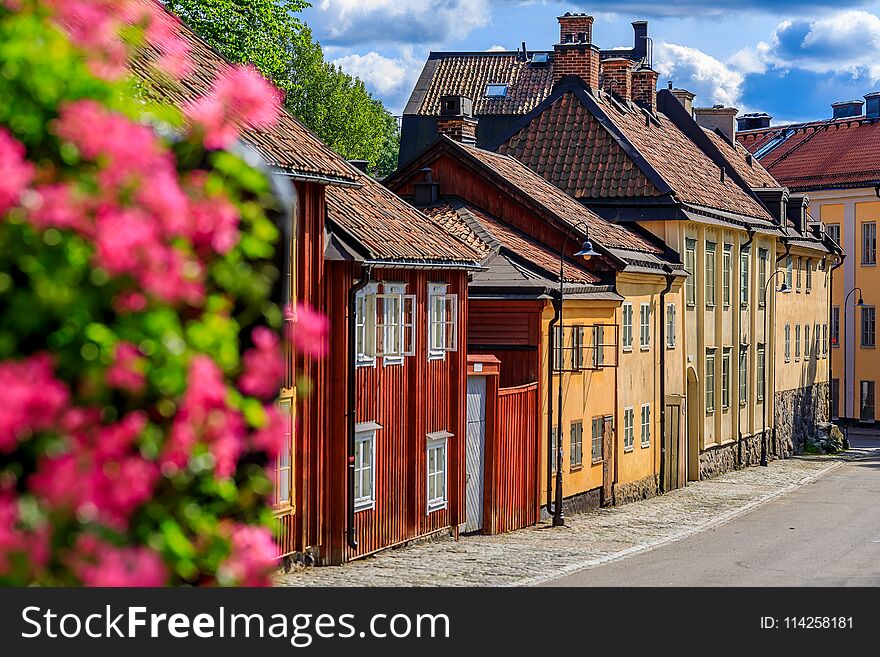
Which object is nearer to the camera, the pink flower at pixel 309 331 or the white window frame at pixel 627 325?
the pink flower at pixel 309 331

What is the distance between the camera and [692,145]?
162 ft

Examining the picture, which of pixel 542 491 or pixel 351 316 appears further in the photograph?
pixel 542 491

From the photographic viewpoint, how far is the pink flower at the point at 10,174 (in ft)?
12.7

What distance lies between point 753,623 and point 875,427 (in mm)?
61519

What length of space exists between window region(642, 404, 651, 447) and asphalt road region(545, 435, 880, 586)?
3.37m

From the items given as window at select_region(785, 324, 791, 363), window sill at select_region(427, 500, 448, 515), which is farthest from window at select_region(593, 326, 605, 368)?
window at select_region(785, 324, 791, 363)

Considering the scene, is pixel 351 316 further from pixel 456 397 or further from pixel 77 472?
pixel 77 472

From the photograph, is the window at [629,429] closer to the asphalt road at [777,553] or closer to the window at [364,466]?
the asphalt road at [777,553]

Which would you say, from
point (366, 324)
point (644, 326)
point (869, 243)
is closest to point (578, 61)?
point (644, 326)

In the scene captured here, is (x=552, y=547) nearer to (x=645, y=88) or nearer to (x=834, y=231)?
(x=645, y=88)

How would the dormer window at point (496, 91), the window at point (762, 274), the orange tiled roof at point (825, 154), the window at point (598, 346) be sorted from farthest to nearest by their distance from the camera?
1. the dormer window at point (496, 91)
2. the orange tiled roof at point (825, 154)
3. the window at point (762, 274)
4. the window at point (598, 346)

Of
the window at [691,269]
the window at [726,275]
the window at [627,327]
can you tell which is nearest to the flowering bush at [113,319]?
the window at [627,327]

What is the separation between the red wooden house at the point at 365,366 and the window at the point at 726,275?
65.2 ft

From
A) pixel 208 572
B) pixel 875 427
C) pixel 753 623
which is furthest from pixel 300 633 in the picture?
pixel 875 427
